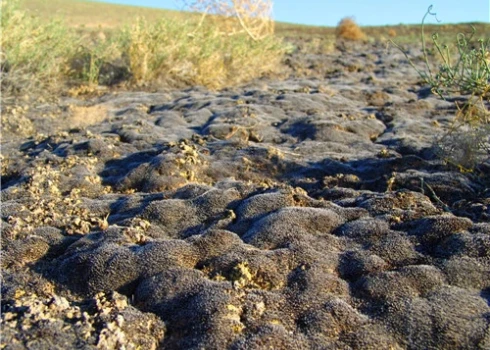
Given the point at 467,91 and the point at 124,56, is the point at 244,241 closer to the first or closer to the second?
the point at 467,91

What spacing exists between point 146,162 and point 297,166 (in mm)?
1166

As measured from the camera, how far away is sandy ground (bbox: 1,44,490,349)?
217 cm

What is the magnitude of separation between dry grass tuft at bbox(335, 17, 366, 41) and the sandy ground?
15.1 metres

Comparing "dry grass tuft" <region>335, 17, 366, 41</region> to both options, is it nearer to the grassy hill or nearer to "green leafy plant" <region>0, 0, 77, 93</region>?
the grassy hill

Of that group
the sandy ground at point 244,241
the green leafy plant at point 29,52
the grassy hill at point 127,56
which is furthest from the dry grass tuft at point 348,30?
the sandy ground at point 244,241

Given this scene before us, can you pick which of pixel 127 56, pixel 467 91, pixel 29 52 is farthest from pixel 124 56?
pixel 467 91

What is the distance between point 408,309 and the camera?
7.38 feet

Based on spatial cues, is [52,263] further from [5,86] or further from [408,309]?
[5,86]

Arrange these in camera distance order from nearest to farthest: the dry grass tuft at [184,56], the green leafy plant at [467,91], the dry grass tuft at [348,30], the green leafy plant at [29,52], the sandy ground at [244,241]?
the sandy ground at [244,241]
the green leafy plant at [467,91]
the green leafy plant at [29,52]
the dry grass tuft at [184,56]
the dry grass tuft at [348,30]

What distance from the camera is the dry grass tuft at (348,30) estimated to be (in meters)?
20.0

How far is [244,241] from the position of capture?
2.87 m

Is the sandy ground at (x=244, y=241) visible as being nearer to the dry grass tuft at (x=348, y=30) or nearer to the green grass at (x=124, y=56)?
the green grass at (x=124, y=56)

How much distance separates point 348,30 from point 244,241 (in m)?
18.7

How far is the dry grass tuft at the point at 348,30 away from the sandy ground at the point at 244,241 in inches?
596
